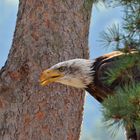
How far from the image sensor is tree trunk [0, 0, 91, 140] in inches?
143

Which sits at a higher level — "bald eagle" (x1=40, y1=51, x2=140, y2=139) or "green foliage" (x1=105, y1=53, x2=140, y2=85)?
"green foliage" (x1=105, y1=53, x2=140, y2=85)

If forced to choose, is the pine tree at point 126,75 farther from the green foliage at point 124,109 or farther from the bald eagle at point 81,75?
the bald eagle at point 81,75

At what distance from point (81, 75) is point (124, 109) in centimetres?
211

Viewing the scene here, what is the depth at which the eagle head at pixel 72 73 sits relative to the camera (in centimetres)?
372

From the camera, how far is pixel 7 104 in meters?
3.69

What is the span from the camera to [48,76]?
11.9ft

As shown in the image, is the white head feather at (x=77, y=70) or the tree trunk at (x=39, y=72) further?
the white head feather at (x=77, y=70)

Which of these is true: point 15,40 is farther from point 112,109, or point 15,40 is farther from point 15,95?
point 112,109

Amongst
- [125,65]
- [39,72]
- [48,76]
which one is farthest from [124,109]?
[39,72]

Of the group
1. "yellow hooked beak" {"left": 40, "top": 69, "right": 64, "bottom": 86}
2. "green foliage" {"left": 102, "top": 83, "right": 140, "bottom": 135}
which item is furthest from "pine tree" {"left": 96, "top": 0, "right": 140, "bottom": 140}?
"yellow hooked beak" {"left": 40, "top": 69, "right": 64, "bottom": 86}

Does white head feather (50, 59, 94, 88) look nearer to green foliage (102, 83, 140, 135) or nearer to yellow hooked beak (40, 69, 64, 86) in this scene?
yellow hooked beak (40, 69, 64, 86)

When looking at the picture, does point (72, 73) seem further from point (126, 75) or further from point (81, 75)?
point (126, 75)

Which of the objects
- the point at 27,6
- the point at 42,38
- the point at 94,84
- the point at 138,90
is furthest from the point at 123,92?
the point at 27,6

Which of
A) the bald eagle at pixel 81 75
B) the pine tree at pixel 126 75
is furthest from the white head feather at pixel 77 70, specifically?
the pine tree at pixel 126 75
